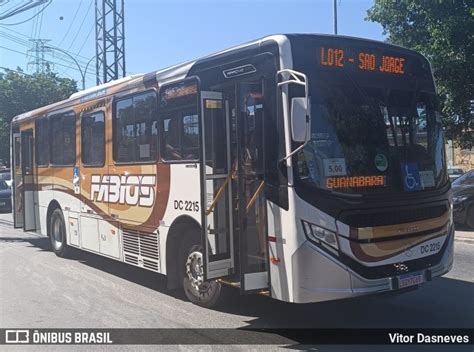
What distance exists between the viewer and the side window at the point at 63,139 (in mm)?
10094

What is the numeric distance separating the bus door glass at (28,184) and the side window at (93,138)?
10.5 feet

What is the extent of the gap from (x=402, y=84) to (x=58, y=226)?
7807mm

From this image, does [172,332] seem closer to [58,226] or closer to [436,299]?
[436,299]

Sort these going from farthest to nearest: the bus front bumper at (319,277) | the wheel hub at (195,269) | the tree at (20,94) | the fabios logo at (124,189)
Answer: the tree at (20,94) → the fabios logo at (124,189) → the wheel hub at (195,269) → the bus front bumper at (319,277)

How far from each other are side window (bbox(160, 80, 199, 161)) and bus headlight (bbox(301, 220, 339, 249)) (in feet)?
6.46

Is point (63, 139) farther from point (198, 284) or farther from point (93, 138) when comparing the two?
point (198, 284)

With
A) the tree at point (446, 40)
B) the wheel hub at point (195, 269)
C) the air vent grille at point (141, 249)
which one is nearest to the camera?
the wheel hub at point (195, 269)

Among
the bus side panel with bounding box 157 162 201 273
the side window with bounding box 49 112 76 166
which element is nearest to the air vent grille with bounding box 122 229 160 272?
the bus side panel with bounding box 157 162 201 273

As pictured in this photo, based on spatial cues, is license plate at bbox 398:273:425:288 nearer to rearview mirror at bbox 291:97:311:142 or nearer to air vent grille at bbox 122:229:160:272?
rearview mirror at bbox 291:97:311:142

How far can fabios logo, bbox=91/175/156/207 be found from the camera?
7668 mm

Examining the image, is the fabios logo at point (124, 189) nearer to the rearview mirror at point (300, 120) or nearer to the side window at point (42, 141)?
the side window at point (42, 141)

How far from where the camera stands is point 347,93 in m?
5.56

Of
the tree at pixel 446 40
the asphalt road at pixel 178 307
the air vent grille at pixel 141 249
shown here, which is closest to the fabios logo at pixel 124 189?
the air vent grille at pixel 141 249

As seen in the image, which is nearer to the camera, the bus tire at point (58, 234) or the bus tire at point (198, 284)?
the bus tire at point (198, 284)
